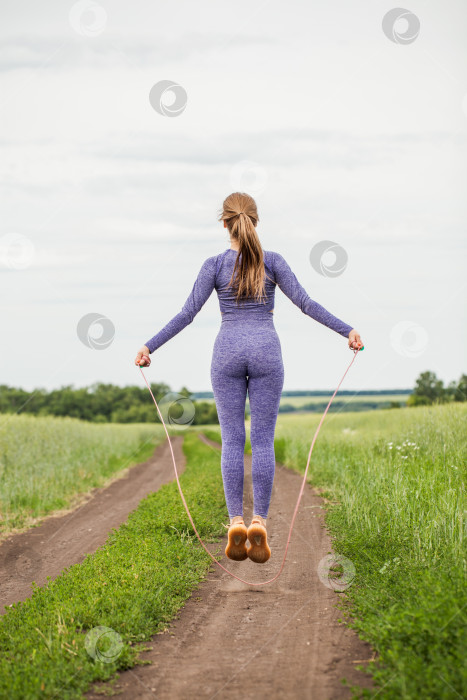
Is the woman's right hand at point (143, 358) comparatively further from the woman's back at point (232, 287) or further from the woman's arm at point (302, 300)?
the woman's arm at point (302, 300)

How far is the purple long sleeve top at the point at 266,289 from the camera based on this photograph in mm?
5008

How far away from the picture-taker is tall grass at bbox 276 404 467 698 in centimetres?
319

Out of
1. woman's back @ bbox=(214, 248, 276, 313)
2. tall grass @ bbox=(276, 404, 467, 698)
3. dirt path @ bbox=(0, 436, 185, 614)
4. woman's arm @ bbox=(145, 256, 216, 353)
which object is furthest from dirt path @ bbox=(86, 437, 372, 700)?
woman's back @ bbox=(214, 248, 276, 313)

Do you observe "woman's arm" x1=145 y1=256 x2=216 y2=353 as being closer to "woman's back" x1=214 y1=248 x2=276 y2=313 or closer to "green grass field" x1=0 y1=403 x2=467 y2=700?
"woman's back" x1=214 y1=248 x2=276 y2=313

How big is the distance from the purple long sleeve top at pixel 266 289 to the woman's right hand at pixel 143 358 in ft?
1.12

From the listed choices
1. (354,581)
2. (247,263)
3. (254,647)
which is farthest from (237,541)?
(247,263)

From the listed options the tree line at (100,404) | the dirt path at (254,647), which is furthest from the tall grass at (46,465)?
the tree line at (100,404)

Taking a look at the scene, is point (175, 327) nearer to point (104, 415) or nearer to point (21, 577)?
point (21, 577)

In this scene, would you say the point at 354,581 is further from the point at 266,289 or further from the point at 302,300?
the point at 266,289

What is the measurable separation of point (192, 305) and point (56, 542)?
189 inches

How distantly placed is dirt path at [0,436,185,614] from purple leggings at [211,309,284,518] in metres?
2.21

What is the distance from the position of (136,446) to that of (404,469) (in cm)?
2192

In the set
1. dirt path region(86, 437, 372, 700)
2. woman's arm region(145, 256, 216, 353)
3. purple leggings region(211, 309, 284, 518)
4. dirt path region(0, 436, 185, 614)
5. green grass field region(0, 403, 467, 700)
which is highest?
woman's arm region(145, 256, 216, 353)

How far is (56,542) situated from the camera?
8320 mm
